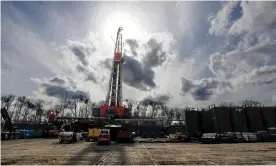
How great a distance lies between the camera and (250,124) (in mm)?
45969

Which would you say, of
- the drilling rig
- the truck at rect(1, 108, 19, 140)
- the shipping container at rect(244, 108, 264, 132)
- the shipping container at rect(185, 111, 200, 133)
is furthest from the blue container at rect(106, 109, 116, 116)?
the shipping container at rect(244, 108, 264, 132)

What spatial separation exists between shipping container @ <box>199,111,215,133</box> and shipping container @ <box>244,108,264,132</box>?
28.2 feet

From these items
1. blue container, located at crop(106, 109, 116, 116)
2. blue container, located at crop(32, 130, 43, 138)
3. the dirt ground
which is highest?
blue container, located at crop(106, 109, 116, 116)

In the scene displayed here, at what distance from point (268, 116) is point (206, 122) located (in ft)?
48.8

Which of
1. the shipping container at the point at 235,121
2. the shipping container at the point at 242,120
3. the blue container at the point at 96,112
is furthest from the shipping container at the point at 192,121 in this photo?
the blue container at the point at 96,112

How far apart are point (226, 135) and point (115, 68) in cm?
6642

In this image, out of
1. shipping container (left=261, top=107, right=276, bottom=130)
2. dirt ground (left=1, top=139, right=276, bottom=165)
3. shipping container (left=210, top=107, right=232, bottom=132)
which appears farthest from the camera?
shipping container (left=261, top=107, right=276, bottom=130)

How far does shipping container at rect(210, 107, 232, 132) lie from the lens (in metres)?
44.0

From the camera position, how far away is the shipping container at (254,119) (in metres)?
45.5

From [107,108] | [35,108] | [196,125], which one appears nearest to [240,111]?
[196,125]

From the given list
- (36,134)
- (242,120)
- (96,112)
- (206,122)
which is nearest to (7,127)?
(36,134)

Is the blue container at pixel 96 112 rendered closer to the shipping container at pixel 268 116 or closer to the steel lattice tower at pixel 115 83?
Answer: the steel lattice tower at pixel 115 83

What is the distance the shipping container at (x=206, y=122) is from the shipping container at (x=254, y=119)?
860cm

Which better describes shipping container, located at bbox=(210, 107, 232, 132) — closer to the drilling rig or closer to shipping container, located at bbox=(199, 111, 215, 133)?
shipping container, located at bbox=(199, 111, 215, 133)
